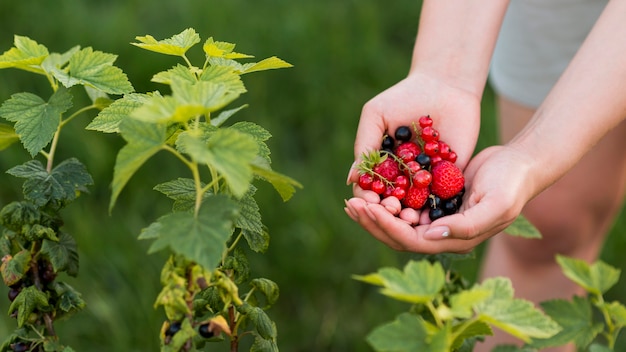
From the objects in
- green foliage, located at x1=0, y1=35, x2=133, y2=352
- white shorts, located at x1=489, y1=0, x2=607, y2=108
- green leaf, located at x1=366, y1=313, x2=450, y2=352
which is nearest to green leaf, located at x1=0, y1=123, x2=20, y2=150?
green foliage, located at x1=0, y1=35, x2=133, y2=352

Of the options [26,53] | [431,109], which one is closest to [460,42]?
[431,109]

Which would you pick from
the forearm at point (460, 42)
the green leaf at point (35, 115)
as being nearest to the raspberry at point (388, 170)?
the forearm at point (460, 42)

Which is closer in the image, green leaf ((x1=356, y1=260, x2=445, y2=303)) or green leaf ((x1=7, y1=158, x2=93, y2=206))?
green leaf ((x1=356, y1=260, x2=445, y2=303))

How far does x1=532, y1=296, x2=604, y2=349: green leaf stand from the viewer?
4.04 feet

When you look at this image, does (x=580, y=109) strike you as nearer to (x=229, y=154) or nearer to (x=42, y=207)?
(x=229, y=154)

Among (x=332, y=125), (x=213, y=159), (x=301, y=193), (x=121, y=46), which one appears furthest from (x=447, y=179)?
(x=121, y=46)

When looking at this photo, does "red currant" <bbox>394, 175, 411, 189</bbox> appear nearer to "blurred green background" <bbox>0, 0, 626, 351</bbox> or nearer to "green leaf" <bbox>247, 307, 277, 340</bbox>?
"green leaf" <bbox>247, 307, 277, 340</bbox>

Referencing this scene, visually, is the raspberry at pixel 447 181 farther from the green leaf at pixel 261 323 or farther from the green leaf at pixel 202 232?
the green leaf at pixel 202 232

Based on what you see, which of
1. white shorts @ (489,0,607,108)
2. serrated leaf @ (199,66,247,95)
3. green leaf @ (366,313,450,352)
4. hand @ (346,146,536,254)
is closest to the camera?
green leaf @ (366,313,450,352)

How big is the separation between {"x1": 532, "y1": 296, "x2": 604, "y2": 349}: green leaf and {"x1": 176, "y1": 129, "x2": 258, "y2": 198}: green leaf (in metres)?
0.57

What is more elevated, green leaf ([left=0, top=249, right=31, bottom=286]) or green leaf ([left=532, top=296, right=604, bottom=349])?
green leaf ([left=0, top=249, right=31, bottom=286])

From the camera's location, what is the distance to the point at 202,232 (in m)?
0.92

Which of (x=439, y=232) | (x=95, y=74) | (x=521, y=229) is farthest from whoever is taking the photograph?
(x=521, y=229)

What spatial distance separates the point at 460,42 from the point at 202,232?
2.82 ft
